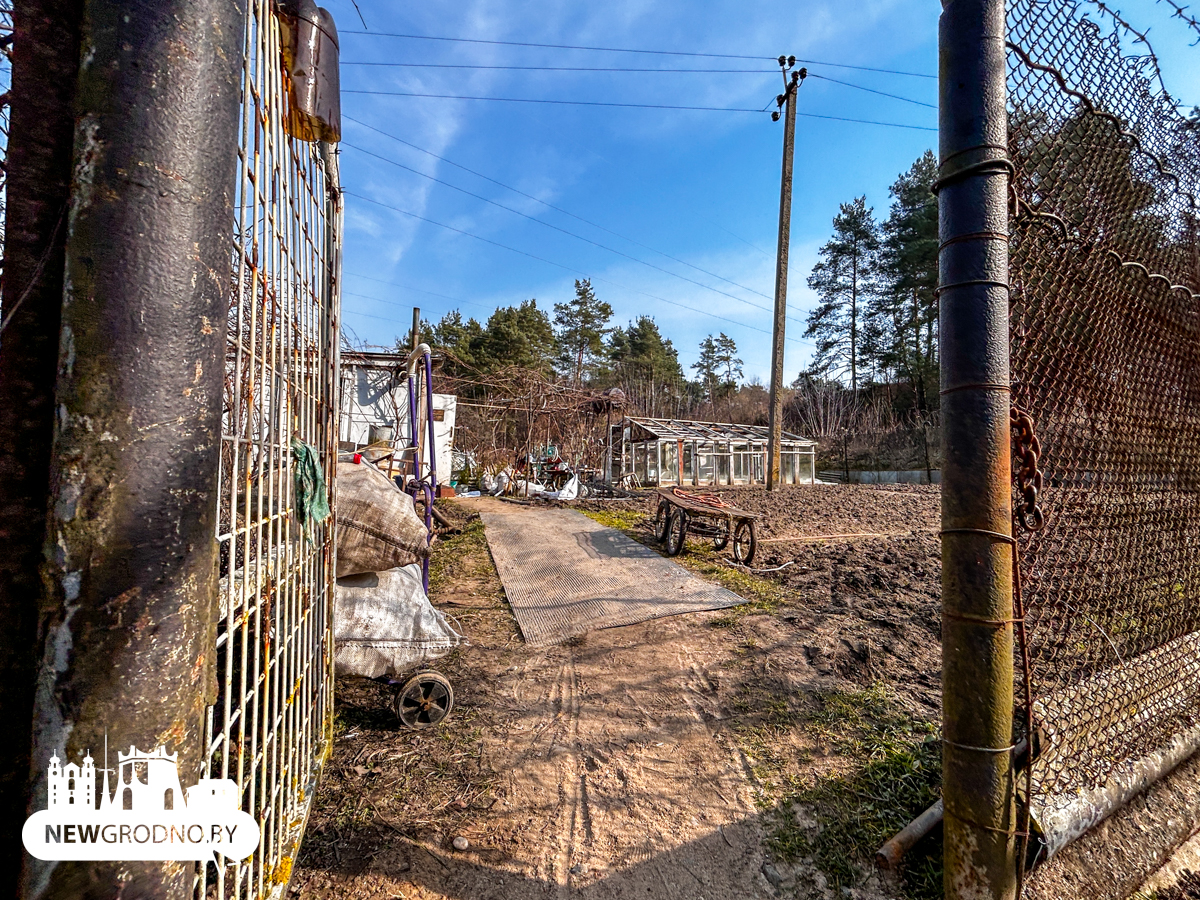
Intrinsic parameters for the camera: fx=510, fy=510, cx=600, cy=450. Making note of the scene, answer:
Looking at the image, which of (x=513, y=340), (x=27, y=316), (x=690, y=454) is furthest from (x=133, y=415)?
(x=513, y=340)

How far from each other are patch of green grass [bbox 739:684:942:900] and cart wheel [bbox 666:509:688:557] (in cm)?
394

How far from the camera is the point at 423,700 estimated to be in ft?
8.98

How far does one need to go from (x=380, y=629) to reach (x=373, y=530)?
0.50 m

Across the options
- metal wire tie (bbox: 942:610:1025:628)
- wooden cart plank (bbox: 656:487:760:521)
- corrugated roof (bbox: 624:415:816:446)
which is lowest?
wooden cart plank (bbox: 656:487:760:521)

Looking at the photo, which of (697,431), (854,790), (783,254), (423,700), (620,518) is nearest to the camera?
(854,790)

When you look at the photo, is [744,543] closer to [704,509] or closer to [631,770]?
[704,509]

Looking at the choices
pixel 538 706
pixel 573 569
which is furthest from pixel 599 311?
pixel 538 706

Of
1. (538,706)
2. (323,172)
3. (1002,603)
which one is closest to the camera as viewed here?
(1002,603)

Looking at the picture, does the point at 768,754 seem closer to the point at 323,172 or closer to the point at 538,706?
the point at 538,706

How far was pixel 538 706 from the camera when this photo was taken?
307 cm

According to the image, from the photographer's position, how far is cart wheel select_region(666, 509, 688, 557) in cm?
682

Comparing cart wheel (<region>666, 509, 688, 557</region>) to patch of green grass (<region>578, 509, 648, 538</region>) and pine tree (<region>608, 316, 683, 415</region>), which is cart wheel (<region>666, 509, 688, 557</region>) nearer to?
patch of green grass (<region>578, 509, 648, 538</region>)

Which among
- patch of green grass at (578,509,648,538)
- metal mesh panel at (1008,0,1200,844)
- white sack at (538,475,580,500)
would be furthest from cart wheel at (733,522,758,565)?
white sack at (538,475,580,500)

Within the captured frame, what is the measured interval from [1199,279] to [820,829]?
2975mm
